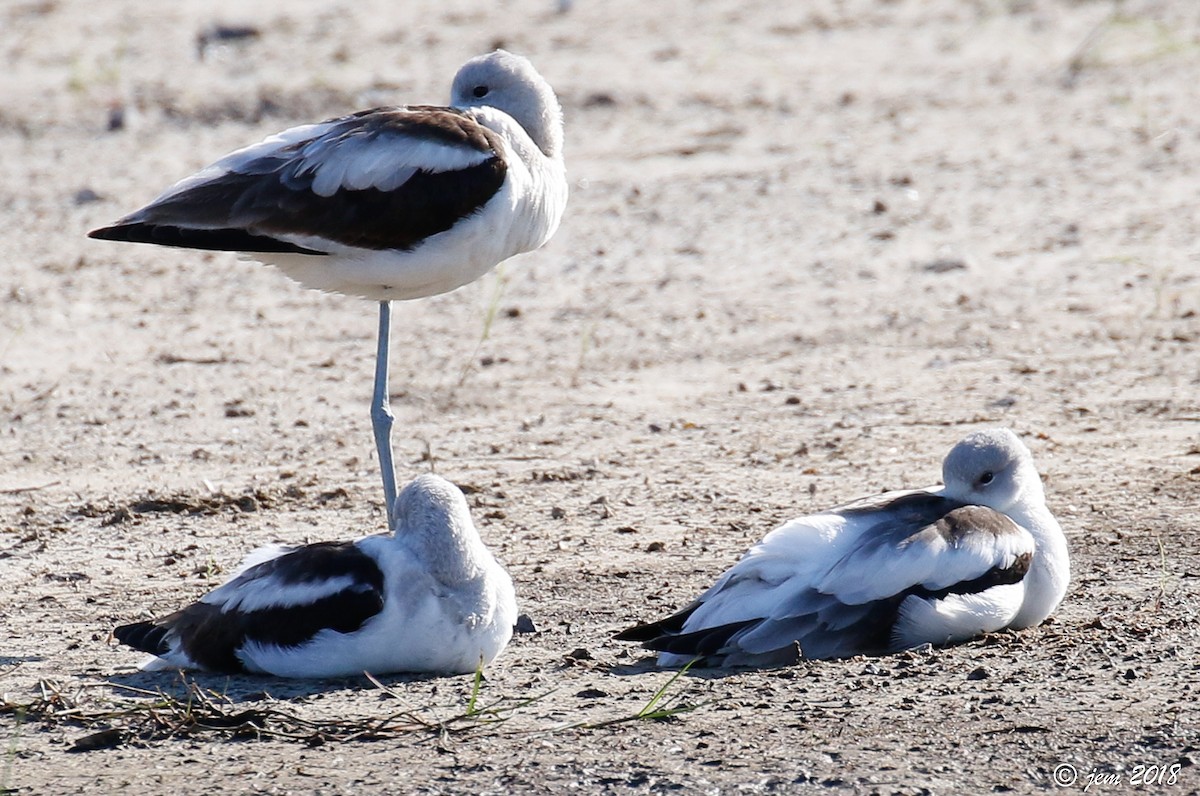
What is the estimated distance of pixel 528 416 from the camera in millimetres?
7777

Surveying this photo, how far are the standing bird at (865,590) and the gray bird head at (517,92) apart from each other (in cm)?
227

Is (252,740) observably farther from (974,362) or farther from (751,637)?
(974,362)

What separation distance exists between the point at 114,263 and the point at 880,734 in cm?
648

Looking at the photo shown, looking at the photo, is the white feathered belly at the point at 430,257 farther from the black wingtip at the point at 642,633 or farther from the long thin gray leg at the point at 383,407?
the black wingtip at the point at 642,633

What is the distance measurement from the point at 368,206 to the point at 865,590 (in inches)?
90.8

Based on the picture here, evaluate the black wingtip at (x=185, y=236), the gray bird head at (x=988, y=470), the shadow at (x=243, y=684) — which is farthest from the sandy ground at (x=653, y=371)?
the black wingtip at (x=185, y=236)

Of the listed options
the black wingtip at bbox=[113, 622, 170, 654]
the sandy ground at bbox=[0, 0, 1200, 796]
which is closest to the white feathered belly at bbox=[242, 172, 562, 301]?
the sandy ground at bbox=[0, 0, 1200, 796]

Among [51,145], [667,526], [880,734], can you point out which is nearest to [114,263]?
[51,145]

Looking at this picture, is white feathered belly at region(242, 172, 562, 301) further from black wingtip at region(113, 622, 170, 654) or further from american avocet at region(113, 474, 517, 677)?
black wingtip at region(113, 622, 170, 654)

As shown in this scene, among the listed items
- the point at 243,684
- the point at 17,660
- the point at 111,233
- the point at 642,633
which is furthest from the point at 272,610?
the point at 111,233

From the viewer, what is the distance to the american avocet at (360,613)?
16.3ft

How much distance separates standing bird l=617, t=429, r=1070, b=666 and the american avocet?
0.48 m

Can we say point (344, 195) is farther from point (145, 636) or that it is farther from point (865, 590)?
point (865, 590)

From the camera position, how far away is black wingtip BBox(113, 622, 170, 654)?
16.7 ft
